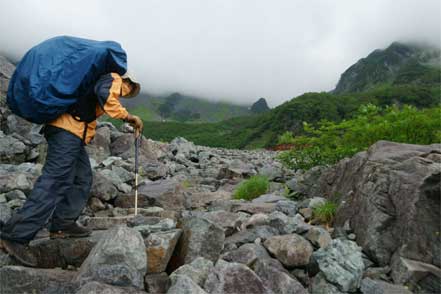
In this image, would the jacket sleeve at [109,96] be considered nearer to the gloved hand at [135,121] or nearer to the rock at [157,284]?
the gloved hand at [135,121]

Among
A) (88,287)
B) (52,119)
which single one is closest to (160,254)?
(88,287)

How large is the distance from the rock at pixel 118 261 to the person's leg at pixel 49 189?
0.99 meters

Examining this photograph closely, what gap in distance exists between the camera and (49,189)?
205 inches

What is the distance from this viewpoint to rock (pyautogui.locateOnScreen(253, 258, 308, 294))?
453 cm

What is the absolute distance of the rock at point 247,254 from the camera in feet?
16.5

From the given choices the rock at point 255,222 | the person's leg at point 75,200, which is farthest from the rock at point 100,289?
the rock at point 255,222

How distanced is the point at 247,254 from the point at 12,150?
9.29 meters

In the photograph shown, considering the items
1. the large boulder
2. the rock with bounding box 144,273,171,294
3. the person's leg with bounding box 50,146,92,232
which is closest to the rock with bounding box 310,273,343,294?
the large boulder

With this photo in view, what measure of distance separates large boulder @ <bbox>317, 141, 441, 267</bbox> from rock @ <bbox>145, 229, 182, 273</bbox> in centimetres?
252

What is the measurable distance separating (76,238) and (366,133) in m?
6.76

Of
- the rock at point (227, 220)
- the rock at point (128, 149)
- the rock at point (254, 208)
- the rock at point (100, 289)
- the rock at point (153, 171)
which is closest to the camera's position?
the rock at point (100, 289)

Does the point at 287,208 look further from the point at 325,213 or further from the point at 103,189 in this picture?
the point at 103,189

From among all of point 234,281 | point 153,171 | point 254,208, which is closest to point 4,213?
point 234,281

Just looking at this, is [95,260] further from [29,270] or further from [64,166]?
[64,166]
